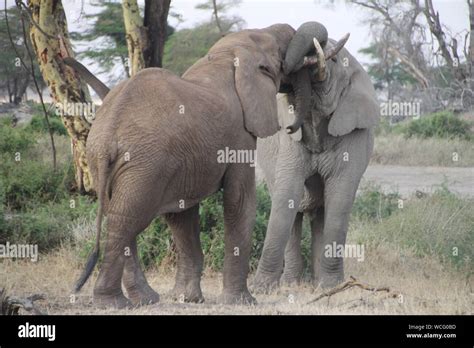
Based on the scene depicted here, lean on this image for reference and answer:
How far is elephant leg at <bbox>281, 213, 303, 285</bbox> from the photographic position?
904 centimetres

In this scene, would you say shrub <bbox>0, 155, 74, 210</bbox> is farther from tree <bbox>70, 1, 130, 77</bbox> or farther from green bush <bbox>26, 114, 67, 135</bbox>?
tree <bbox>70, 1, 130, 77</bbox>

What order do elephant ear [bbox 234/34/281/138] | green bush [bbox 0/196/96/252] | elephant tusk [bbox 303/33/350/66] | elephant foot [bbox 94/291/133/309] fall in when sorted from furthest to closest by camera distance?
green bush [bbox 0/196/96/252]
elephant tusk [bbox 303/33/350/66]
elephant ear [bbox 234/34/281/138]
elephant foot [bbox 94/291/133/309]

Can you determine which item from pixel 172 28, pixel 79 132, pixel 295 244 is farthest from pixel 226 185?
pixel 172 28

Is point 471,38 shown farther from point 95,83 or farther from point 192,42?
point 95,83

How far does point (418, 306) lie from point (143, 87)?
8.64 ft

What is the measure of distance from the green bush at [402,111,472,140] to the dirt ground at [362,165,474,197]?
3.33m

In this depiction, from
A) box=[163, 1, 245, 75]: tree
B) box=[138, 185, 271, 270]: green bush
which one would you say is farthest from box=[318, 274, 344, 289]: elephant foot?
box=[163, 1, 245, 75]: tree

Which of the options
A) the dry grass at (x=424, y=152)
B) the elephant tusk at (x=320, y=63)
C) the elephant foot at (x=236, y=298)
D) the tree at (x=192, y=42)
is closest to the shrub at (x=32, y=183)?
the elephant tusk at (x=320, y=63)

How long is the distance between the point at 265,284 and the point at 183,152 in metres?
2.11

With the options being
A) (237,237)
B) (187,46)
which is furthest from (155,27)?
(187,46)

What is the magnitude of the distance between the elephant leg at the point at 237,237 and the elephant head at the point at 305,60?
91 cm

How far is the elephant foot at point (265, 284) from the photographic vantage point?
8391mm

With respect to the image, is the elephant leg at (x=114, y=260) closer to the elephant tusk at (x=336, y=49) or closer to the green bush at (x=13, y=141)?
the elephant tusk at (x=336, y=49)

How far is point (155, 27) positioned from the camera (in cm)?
1025
